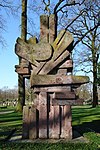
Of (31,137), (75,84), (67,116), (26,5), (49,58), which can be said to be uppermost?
(26,5)

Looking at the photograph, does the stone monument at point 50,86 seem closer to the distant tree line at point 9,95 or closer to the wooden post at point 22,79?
the wooden post at point 22,79

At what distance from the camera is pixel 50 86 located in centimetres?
921

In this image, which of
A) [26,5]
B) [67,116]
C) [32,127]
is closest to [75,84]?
[67,116]

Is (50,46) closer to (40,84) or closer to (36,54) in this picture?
(36,54)

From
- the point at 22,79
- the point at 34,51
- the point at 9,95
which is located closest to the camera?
the point at 34,51

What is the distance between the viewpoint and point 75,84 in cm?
916

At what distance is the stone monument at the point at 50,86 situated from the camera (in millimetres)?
8992

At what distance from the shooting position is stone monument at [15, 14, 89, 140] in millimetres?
8992

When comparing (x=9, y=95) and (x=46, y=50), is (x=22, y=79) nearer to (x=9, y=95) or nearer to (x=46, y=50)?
(x=46, y=50)

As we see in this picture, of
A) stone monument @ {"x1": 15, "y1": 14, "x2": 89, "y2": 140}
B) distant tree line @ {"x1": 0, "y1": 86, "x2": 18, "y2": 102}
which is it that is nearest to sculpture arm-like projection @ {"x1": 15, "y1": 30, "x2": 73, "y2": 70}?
stone monument @ {"x1": 15, "y1": 14, "x2": 89, "y2": 140}

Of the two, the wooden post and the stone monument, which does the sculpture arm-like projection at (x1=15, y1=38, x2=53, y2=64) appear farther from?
the wooden post

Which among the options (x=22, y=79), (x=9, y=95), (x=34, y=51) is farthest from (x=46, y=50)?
(x=9, y=95)

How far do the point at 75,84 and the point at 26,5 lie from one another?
15.3 meters

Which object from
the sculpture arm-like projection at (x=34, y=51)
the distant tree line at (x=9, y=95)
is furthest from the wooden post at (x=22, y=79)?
the distant tree line at (x=9, y=95)
